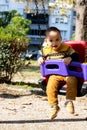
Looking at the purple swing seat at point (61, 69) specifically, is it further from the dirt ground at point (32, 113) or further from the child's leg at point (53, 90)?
the dirt ground at point (32, 113)

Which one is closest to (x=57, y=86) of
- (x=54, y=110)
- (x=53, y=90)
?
(x=53, y=90)

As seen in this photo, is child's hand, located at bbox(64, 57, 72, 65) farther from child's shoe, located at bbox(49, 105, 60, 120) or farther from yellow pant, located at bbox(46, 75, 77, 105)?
child's shoe, located at bbox(49, 105, 60, 120)

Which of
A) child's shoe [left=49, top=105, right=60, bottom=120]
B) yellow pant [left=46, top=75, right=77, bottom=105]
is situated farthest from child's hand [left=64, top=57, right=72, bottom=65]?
child's shoe [left=49, top=105, right=60, bottom=120]

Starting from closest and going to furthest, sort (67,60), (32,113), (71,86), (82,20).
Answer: (67,60), (71,86), (32,113), (82,20)

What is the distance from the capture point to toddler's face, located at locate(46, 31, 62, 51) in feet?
19.7

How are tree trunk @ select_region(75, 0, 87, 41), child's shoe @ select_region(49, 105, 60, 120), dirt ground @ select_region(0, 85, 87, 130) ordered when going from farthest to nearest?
tree trunk @ select_region(75, 0, 87, 41)
dirt ground @ select_region(0, 85, 87, 130)
child's shoe @ select_region(49, 105, 60, 120)

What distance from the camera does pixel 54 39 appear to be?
19.7 ft

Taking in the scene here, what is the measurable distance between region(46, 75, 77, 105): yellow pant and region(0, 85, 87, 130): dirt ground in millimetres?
429

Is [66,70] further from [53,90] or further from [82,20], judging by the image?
[82,20]

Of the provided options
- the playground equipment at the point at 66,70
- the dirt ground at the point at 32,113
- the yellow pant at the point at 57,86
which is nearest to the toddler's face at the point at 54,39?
the playground equipment at the point at 66,70

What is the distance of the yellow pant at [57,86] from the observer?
20.0ft

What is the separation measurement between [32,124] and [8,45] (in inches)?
174

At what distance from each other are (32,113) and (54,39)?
5.74ft

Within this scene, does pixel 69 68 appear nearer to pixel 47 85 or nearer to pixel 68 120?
pixel 47 85
